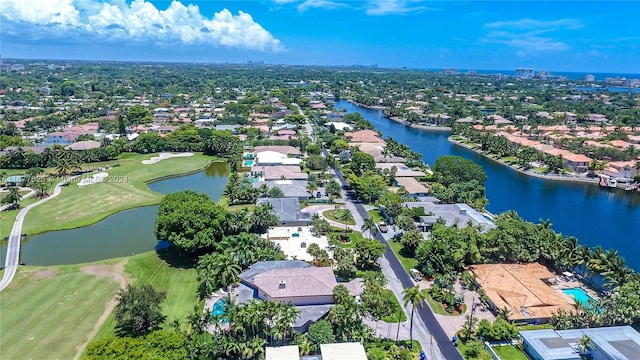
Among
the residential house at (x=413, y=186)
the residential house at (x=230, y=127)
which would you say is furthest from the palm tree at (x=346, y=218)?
the residential house at (x=230, y=127)

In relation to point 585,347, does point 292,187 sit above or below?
above

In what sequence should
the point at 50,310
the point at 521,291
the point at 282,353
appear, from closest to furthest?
the point at 282,353, the point at 50,310, the point at 521,291

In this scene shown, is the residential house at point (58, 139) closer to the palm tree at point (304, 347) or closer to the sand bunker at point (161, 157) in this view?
the sand bunker at point (161, 157)

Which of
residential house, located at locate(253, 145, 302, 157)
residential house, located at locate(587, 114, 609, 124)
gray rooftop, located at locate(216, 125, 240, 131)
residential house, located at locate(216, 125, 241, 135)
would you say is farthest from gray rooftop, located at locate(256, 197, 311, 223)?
residential house, located at locate(587, 114, 609, 124)

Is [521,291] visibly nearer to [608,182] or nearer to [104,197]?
[608,182]

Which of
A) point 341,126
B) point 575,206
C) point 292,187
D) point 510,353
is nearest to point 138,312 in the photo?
point 510,353

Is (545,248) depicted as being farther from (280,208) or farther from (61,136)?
(61,136)

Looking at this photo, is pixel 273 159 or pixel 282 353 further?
pixel 273 159
